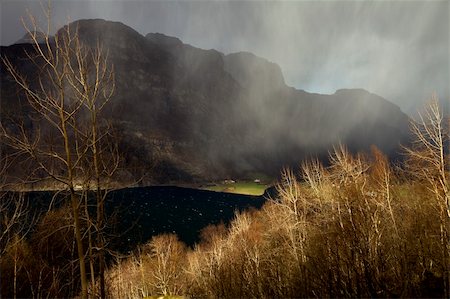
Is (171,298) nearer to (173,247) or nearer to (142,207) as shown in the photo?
(173,247)

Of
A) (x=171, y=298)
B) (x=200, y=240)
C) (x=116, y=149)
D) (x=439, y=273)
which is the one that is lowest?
(x=200, y=240)

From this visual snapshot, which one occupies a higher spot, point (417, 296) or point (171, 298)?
point (171, 298)

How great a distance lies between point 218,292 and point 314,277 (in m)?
3.59

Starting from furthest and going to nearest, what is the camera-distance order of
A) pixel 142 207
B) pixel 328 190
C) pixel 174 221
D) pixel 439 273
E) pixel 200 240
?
pixel 142 207 → pixel 174 221 → pixel 200 240 → pixel 328 190 → pixel 439 273

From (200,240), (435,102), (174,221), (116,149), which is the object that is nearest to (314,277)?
(116,149)

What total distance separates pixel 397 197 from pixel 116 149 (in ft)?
123

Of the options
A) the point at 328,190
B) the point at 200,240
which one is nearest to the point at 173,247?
the point at 200,240

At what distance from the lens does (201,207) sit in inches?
6816

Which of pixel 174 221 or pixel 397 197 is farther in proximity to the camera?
pixel 174 221

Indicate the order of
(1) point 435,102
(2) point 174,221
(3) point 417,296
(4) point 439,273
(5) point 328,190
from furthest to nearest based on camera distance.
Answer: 1. (2) point 174,221
2. (5) point 328,190
3. (1) point 435,102
4. (4) point 439,273
5. (3) point 417,296

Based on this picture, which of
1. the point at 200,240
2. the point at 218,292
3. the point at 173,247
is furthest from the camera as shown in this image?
the point at 200,240

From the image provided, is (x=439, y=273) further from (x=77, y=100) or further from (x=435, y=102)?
(x=77, y=100)

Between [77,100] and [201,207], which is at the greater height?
[77,100]

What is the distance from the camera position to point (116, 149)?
10578mm
